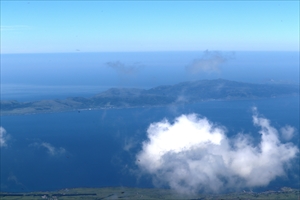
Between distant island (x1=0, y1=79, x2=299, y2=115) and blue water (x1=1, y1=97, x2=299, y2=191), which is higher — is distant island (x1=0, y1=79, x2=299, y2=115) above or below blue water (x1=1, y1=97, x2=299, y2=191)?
above

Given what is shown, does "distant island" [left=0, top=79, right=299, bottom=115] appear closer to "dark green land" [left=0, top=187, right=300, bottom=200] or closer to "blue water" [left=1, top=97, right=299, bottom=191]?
"blue water" [left=1, top=97, right=299, bottom=191]

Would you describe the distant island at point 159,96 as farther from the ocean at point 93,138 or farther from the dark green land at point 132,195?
the dark green land at point 132,195

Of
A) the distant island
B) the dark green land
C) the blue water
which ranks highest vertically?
the distant island

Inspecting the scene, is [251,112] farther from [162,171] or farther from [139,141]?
[162,171]

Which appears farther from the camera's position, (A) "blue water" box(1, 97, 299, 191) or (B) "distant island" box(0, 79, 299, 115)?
(B) "distant island" box(0, 79, 299, 115)

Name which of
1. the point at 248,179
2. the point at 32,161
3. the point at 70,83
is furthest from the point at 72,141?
the point at 70,83

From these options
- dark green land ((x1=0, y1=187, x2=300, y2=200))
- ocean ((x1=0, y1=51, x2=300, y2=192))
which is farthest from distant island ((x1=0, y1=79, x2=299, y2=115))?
dark green land ((x1=0, y1=187, x2=300, y2=200))

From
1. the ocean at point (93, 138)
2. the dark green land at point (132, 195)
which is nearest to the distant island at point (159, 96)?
the ocean at point (93, 138)
